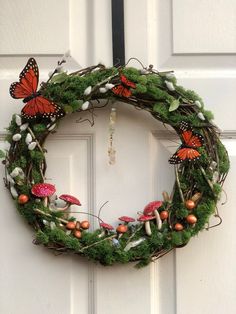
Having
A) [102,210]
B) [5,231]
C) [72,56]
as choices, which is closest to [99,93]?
[72,56]

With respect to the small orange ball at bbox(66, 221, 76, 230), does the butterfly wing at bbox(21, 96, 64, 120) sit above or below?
above

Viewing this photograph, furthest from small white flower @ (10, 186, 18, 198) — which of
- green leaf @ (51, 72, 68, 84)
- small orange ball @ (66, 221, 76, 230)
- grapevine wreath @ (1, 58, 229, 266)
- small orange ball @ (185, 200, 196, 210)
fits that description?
small orange ball @ (185, 200, 196, 210)

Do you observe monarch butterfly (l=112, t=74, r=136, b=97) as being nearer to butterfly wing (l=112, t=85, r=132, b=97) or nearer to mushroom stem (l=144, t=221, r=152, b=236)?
butterfly wing (l=112, t=85, r=132, b=97)

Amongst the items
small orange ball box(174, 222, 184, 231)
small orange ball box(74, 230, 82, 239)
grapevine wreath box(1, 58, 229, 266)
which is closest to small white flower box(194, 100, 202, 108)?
grapevine wreath box(1, 58, 229, 266)

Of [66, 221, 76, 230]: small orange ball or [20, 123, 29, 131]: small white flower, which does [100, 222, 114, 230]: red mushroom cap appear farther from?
[20, 123, 29, 131]: small white flower

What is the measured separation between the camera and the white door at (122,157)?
102 cm

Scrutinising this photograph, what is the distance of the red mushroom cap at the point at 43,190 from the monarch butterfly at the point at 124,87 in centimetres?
21

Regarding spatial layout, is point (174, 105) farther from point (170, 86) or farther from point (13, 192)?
point (13, 192)

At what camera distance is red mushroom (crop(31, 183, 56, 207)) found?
94 cm

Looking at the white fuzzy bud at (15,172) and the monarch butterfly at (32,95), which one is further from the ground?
the monarch butterfly at (32,95)

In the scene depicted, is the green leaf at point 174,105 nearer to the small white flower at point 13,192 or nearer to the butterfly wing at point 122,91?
the butterfly wing at point 122,91

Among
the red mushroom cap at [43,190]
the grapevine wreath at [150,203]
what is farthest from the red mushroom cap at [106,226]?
the red mushroom cap at [43,190]

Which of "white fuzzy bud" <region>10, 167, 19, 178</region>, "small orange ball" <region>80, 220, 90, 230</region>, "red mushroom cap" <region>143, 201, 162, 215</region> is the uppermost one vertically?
"white fuzzy bud" <region>10, 167, 19, 178</region>

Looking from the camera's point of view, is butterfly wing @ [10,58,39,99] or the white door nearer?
butterfly wing @ [10,58,39,99]
